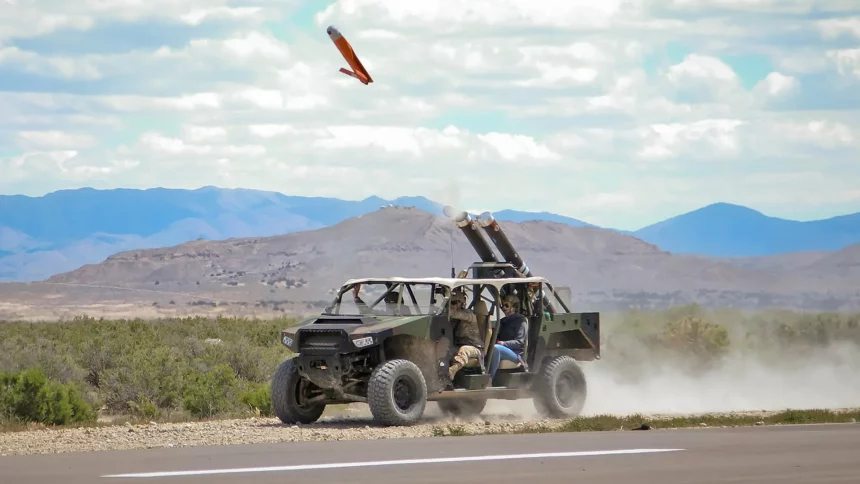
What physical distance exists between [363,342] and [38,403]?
304 inches

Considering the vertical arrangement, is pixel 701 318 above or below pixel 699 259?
below

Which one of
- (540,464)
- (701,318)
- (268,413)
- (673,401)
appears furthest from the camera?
(701,318)

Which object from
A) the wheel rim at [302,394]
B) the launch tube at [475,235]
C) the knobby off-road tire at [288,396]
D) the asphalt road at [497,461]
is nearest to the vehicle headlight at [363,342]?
the knobby off-road tire at [288,396]

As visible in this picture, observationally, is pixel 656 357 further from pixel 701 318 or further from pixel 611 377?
pixel 701 318

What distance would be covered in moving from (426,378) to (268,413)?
12.5 ft

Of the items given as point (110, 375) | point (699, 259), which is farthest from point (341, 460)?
point (699, 259)

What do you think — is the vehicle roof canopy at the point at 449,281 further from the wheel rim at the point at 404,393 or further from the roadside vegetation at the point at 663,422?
the roadside vegetation at the point at 663,422

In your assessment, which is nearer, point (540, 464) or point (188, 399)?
point (540, 464)

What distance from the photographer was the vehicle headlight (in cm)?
2009

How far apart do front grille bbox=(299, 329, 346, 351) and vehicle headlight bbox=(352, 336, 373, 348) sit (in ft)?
0.89

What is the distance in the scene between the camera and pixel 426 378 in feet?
68.6

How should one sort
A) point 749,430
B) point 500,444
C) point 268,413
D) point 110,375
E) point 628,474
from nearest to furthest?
point 628,474
point 500,444
point 749,430
point 268,413
point 110,375

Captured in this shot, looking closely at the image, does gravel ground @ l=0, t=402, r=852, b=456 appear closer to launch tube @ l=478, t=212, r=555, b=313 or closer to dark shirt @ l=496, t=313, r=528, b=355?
dark shirt @ l=496, t=313, r=528, b=355

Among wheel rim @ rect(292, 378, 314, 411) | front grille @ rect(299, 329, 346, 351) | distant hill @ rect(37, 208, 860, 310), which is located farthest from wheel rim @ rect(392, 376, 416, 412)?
distant hill @ rect(37, 208, 860, 310)
